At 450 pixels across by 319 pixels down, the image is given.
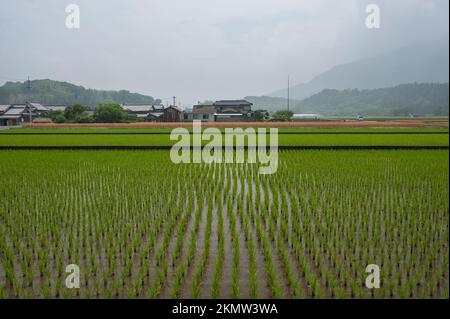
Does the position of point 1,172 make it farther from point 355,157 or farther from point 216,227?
point 355,157

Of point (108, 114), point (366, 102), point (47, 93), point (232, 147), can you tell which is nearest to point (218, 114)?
point (108, 114)

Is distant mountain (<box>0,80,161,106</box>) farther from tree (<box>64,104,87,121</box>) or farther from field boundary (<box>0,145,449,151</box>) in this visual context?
field boundary (<box>0,145,449,151</box>)

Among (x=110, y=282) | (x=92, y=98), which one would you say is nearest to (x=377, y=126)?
(x=110, y=282)

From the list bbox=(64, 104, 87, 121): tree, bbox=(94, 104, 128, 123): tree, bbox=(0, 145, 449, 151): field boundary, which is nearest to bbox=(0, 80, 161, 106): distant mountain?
bbox=(64, 104, 87, 121): tree

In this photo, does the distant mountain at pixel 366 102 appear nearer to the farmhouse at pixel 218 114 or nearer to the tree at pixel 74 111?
the farmhouse at pixel 218 114

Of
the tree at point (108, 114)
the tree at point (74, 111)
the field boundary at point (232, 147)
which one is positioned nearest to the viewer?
the field boundary at point (232, 147)

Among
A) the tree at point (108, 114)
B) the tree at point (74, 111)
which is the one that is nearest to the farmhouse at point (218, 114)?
the tree at point (108, 114)

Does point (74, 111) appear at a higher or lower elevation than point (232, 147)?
higher

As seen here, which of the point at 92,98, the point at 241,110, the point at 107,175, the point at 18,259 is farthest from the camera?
the point at 92,98

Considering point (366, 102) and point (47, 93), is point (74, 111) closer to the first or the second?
point (47, 93)

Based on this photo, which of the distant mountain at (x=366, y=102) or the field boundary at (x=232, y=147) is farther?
the distant mountain at (x=366, y=102)

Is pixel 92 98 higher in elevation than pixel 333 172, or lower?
higher
